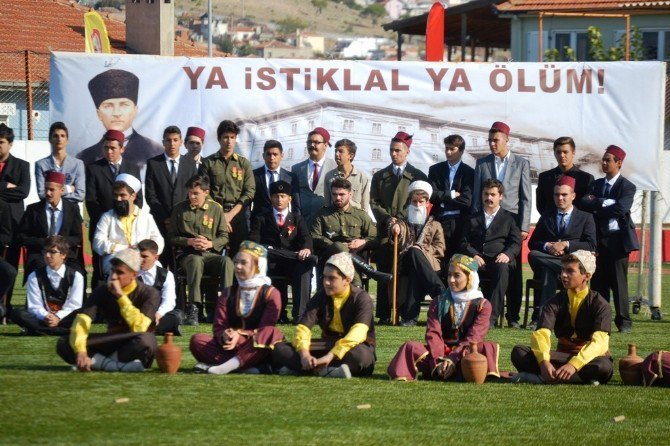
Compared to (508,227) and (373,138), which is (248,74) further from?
(508,227)

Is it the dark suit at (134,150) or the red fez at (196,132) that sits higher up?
the red fez at (196,132)

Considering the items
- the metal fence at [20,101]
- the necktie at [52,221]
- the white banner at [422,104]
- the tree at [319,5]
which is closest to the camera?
the necktie at [52,221]

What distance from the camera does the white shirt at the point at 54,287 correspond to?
1188 cm

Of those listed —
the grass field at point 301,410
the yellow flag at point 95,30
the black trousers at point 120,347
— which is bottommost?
the grass field at point 301,410

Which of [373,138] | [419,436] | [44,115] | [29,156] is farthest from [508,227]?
[44,115]

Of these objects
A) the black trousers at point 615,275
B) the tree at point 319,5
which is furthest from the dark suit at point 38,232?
the tree at point 319,5

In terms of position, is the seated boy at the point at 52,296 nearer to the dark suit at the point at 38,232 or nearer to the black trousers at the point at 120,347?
the dark suit at the point at 38,232

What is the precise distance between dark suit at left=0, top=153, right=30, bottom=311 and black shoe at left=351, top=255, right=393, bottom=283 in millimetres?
3432

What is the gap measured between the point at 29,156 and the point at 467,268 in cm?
1089

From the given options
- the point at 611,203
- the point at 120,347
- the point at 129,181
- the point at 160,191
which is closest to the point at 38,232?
the point at 129,181

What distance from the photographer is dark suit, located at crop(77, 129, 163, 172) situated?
48.9ft

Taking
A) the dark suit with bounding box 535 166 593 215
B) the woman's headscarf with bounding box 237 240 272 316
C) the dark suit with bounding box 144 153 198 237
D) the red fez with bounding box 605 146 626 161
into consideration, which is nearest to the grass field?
the woman's headscarf with bounding box 237 240 272 316

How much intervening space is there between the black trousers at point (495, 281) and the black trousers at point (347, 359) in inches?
140

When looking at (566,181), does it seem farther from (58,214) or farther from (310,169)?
(58,214)
